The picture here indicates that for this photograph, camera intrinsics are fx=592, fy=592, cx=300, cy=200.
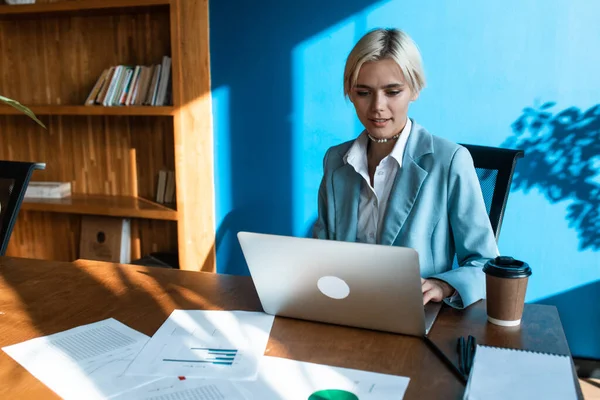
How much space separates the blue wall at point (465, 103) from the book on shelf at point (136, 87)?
28 cm

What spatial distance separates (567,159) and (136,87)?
215 centimetres

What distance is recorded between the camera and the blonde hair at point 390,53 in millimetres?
1559

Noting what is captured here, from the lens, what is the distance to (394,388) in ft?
3.27

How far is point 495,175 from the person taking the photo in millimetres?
1699

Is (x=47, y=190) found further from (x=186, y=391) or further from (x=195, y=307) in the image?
(x=186, y=391)

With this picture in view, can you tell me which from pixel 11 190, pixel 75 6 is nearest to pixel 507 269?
pixel 11 190

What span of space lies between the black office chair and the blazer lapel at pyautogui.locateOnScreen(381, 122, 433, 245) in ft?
3.75

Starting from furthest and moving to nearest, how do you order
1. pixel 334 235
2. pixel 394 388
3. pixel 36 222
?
pixel 36 222
pixel 334 235
pixel 394 388

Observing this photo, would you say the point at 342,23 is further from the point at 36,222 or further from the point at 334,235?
the point at 36,222

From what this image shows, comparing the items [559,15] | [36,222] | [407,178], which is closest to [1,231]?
[407,178]

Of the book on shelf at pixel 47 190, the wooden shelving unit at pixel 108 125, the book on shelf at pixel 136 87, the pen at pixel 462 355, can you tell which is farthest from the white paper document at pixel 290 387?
the book on shelf at pixel 47 190

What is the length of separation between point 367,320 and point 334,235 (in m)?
0.57

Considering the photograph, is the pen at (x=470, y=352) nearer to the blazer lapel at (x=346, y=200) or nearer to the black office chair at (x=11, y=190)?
the blazer lapel at (x=346, y=200)

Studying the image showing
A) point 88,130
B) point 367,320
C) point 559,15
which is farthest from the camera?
point 88,130
